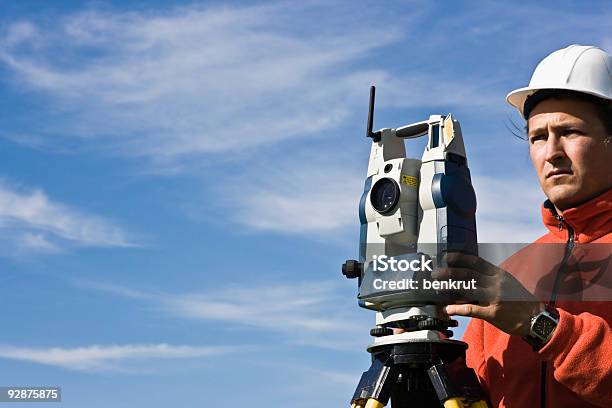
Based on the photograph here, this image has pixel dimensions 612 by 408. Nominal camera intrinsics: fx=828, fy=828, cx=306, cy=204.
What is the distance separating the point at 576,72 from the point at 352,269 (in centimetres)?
163

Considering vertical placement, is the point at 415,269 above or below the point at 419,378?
above

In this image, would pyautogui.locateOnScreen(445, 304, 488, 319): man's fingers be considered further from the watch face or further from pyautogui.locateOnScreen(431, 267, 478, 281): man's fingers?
the watch face

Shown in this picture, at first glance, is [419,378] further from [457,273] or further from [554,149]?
[554,149]

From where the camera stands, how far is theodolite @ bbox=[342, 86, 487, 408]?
4.27 meters

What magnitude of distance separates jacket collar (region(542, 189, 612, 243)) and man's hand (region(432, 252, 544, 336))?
35.4 inches

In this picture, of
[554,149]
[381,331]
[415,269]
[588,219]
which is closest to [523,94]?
[554,149]

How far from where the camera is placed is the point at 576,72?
14.8 feet

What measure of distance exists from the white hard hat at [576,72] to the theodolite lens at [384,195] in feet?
3.19

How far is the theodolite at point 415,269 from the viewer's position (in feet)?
14.0

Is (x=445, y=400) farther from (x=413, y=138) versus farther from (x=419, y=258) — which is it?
(x=413, y=138)

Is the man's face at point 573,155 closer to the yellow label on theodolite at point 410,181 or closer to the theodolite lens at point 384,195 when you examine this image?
the yellow label on theodolite at point 410,181

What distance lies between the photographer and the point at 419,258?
4.28 metres

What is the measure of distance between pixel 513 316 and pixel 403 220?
96 cm

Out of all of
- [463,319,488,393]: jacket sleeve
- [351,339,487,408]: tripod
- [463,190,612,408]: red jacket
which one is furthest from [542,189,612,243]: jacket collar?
[351,339,487,408]: tripod
